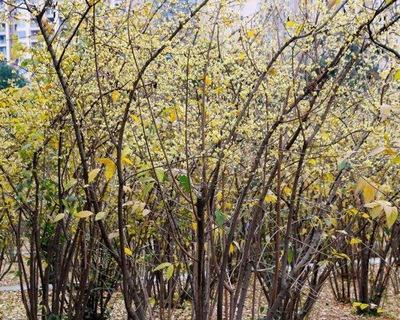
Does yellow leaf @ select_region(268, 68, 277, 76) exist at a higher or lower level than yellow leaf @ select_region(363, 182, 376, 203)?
higher

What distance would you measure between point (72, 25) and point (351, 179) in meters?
2.53

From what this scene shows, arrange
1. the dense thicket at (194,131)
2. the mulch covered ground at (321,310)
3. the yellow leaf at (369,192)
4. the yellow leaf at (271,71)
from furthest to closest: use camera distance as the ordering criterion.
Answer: the mulch covered ground at (321,310) < the yellow leaf at (271,71) < the dense thicket at (194,131) < the yellow leaf at (369,192)

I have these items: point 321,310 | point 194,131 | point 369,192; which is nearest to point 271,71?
point 194,131

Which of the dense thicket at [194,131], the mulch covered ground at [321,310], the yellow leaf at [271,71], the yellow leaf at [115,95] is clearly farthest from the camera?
the mulch covered ground at [321,310]

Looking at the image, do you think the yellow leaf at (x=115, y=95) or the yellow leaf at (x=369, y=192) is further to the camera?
the yellow leaf at (x=115, y=95)

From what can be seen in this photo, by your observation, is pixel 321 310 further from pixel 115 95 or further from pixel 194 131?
pixel 115 95

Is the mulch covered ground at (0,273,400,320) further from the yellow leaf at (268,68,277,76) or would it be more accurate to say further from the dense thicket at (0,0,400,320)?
the yellow leaf at (268,68,277,76)

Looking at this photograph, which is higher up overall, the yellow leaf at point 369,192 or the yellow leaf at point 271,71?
the yellow leaf at point 271,71

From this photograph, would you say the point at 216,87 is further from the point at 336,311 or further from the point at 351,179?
the point at 336,311

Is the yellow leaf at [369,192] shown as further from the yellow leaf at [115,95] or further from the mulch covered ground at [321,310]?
the mulch covered ground at [321,310]

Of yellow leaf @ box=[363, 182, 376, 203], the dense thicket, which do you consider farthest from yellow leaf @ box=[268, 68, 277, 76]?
yellow leaf @ box=[363, 182, 376, 203]

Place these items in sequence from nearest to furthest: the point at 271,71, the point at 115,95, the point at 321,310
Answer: the point at 271,71 < the point at 115,95 < the point at 321,310

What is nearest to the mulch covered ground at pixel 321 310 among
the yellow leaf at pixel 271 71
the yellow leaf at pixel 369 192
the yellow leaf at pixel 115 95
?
the yellow leaf at pixel 115 95

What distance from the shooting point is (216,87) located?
13.8ft
